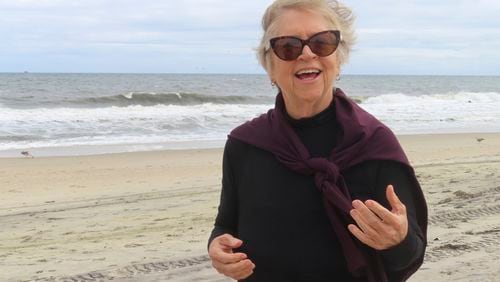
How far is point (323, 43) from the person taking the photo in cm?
197

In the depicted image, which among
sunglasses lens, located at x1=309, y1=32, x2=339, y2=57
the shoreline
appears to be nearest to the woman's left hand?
sunglasses lens, located at x1=309, y1=32, x2=339, y2=57

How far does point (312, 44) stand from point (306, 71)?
9 cm

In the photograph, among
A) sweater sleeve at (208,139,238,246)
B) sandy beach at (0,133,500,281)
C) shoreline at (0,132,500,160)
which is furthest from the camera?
shoreline at (0,132,500,160)

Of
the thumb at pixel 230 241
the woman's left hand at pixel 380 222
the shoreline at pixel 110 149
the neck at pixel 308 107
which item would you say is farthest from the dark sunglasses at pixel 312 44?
the shoreline at pixel 110 149

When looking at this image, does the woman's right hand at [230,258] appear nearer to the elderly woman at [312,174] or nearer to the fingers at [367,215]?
the elderly woman at [312,174]

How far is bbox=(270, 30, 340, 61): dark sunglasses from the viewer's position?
1.97 meters

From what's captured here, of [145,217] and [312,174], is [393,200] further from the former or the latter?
[145,217]

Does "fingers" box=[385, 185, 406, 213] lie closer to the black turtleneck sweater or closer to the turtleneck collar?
the black turtleneck sweater

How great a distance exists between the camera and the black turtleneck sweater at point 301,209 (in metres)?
1.89

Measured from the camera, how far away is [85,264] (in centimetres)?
580

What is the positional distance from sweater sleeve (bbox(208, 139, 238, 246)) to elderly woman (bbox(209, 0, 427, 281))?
18 millimetres

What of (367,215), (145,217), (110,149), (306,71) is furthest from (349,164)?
(110,149)

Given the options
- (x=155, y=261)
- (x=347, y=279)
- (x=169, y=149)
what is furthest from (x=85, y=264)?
(x=169, y=149)

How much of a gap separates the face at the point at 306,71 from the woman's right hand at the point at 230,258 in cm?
47
